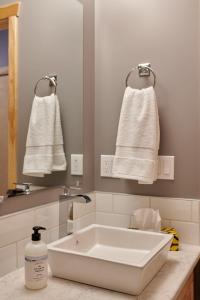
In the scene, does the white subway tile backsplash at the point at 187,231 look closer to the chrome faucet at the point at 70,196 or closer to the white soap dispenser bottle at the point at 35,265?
the chrome faucet at the point at 70,196

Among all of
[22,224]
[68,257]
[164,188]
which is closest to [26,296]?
[68,257]

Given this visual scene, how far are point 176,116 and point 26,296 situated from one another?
1.03 metres

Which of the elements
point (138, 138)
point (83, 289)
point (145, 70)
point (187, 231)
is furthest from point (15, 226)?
point (145, 70)

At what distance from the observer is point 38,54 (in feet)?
4.54

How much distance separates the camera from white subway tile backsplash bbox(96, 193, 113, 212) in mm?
1714

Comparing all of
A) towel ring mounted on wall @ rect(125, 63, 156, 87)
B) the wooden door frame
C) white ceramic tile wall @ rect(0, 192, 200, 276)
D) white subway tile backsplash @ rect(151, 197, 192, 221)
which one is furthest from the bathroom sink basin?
towel ring mounted on wall @ rect(125, 63, 156, 87)

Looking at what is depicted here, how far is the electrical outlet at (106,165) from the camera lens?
171 cm

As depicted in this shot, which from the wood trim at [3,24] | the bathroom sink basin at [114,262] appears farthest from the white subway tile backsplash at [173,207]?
the wood trim at [3,24]

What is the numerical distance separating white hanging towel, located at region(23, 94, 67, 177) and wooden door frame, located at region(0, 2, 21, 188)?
0.27 feet

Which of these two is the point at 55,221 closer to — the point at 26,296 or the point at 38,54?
the point at 26,296

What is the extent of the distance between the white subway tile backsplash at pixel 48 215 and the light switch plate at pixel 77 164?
227 mm

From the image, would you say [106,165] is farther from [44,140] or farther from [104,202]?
[44,140]

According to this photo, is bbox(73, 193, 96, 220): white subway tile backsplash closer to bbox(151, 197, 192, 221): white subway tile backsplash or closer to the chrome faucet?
the chrome faucet

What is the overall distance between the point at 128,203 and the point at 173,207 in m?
0.23
